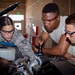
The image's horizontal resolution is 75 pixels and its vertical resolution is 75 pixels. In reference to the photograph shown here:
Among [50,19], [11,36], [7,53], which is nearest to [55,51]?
[50,19]

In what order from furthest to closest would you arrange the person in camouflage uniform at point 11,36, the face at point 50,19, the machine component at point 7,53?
the face at point 50,19
the person in camouflage uniform at point 11,36
the machine component at point 7,53

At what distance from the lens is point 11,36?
1.46 m

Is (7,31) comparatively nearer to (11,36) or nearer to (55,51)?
(11,36)

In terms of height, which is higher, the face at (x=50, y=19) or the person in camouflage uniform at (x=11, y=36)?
the face at (x=50, y=19)

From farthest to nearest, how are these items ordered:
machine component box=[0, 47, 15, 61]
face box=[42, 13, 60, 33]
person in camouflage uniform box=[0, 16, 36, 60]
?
face box=[42, 13, 60, 33] < person in camouflage uniform box=[0, 16, 36, 60] < machine component box=[0, 47, 15, 61]

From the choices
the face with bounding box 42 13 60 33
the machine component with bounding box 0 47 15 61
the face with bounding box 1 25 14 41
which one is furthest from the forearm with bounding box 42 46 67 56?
the machine component with bounding box 0 47 15 61

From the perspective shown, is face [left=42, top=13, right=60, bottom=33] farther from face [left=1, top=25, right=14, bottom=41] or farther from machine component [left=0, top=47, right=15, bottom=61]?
machine component [left=0, top=47, right=15, bottom=61]

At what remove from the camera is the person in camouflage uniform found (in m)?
1.36

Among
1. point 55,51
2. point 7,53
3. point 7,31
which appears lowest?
point 55,51

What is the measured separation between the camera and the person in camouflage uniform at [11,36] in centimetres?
136

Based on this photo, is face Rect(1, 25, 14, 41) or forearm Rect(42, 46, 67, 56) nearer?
face Rect(1, 25, 14, 41)

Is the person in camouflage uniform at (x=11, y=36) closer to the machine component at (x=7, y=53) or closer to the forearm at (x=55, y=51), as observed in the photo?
the machine component at (x=7, y=53)

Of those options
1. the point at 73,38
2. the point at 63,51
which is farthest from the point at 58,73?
the point at 63,51

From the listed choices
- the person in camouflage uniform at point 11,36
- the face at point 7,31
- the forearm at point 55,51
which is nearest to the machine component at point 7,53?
the person in camouflage uniform at point 11,36
